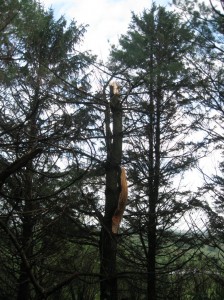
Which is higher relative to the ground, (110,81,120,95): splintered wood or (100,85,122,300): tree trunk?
(110,81,120,95): splintered wood

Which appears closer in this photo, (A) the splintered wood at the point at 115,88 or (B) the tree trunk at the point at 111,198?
(B) the tree trunk at the point at 111,198

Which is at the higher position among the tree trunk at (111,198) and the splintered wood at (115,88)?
the splintered wood at (115,88)

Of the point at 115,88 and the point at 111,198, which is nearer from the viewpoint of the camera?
the point at 111,198

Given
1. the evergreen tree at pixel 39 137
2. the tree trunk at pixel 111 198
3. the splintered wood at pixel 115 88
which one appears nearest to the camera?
the evergreen tree at pixel 39 137

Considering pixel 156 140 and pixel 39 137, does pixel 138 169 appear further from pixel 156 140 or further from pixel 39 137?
pixel 39 137

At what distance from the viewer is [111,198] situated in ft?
27.1

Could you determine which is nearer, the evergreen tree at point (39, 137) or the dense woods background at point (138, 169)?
the evergreen tree at point (39, 137)

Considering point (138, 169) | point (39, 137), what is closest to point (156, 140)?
point (138, 169)

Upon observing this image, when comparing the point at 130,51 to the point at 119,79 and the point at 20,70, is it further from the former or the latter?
the point at 20,70

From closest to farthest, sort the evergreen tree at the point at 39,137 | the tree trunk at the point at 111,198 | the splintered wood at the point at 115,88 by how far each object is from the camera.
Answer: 1. the evergreen tree at the point at 39,137
2. the tree trunk at the point at 111,198
3. the splintered wood at the point at 115,88

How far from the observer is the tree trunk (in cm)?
768

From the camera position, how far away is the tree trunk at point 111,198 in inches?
302

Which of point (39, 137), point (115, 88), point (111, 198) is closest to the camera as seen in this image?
point (39, 137)

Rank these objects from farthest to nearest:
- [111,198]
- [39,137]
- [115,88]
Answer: [115,88] < [111,198] < [39,137]
